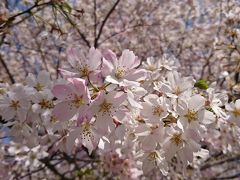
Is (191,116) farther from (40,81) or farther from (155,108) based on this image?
(40,81)

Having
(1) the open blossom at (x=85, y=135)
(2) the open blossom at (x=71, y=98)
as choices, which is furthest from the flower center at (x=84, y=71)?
(1) the open blossom at (x=85, y=135)

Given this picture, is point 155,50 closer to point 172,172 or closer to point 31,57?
point 31,57

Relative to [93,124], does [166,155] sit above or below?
below

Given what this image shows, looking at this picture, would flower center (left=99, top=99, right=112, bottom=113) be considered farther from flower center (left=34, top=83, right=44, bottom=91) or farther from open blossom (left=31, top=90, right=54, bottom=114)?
flower center (left=34, top=83, right=44, bottom=91)

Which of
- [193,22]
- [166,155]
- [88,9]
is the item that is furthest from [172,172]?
[193,22]

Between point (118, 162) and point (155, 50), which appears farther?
point (155, 50)
